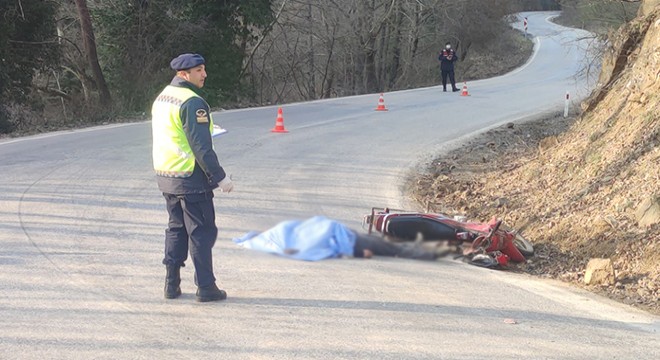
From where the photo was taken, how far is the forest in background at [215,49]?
18.1 m

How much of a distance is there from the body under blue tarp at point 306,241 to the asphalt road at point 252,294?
6.7 inches

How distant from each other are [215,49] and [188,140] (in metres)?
20.1

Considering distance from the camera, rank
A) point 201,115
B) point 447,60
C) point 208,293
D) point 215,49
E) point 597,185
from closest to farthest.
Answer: point 201,115
point 208,293
point 597,185
point 215,49
point 447,60

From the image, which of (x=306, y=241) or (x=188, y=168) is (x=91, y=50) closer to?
(x=306, y=241)

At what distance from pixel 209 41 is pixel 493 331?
2056 cm

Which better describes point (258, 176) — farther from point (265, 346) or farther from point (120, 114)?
point (120, 114)

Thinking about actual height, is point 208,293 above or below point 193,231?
below

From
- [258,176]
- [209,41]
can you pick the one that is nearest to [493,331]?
[258,176]

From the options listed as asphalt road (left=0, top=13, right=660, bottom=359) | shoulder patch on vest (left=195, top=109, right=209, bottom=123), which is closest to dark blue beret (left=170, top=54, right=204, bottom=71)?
shoulder patch on vest (left=195, top=109, right=209, bottom=123)

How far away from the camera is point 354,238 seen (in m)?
6.54

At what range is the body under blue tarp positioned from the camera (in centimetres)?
629

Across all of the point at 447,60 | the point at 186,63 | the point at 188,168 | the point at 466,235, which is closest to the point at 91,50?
the point at 447,60

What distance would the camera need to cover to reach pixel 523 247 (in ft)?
22.7

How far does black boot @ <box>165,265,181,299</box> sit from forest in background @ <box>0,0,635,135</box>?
10.5m
